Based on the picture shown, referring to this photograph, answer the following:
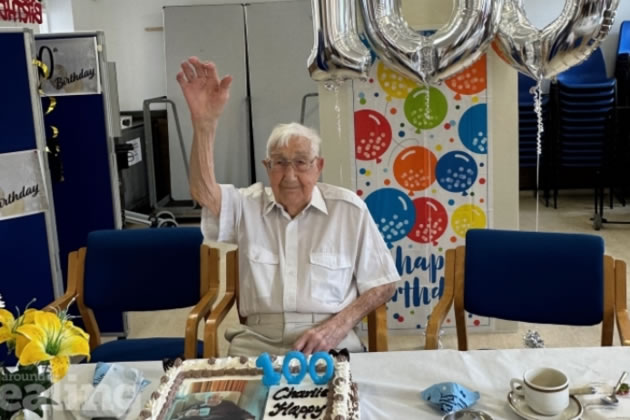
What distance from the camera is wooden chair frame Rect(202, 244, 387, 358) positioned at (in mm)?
2012

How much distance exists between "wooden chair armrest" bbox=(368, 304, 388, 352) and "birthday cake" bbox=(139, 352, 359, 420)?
711mm

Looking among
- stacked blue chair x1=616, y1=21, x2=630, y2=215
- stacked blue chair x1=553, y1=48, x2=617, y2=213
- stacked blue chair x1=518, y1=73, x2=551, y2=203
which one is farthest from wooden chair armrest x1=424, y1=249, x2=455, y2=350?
stacked blue chair x1=616, y1=21, x2=630, y2=215

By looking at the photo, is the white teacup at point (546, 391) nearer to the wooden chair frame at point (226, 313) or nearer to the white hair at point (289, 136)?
the wooden chair frame at point (226, 313)

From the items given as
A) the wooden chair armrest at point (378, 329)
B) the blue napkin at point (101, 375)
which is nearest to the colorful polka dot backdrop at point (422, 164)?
the wooden chair armrest at point (378, 329)

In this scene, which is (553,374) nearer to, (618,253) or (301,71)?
(618,253)

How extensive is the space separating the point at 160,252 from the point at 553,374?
1474 millimetres

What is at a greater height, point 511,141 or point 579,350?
point 511,141

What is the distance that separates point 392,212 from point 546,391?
2131mm

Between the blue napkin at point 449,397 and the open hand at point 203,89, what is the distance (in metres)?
1.02

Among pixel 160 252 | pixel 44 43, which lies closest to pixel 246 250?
pixel 160 252

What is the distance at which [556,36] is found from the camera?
7.81ft

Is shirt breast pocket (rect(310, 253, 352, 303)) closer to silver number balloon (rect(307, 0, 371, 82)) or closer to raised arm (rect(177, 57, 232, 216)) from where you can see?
raised arm (rect(177, 57, 232, 216))

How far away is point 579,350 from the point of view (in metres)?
1.57

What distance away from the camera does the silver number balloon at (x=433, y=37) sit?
247 cm
